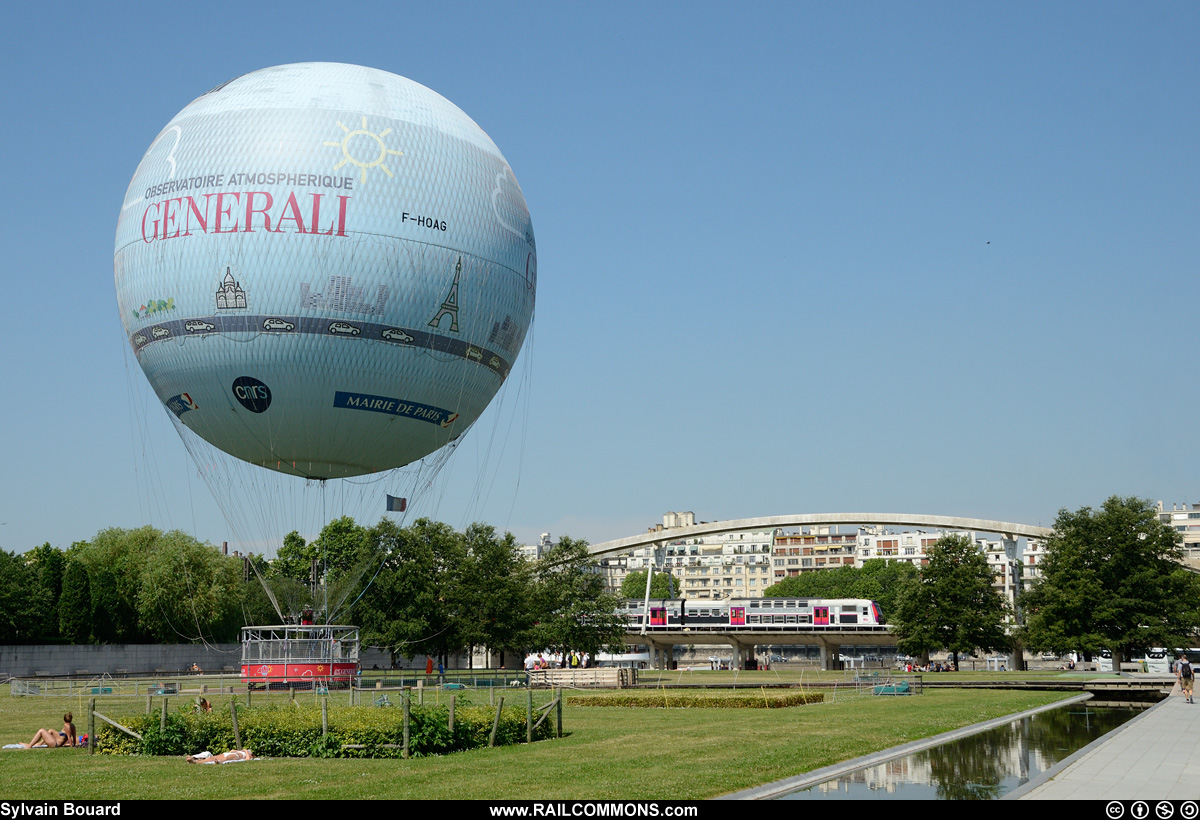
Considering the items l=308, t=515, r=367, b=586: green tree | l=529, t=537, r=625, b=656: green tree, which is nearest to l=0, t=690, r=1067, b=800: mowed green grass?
l=529, t=537, r=625, b=656: green tree

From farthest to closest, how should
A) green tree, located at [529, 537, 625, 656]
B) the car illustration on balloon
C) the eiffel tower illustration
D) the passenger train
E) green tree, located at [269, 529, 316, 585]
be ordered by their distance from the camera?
the passenger train
green tree, located at [269, 529, 316, 585]
green tree, located at [529, 537, 625, 656]
the eiffel tower illustration
the car illustration on balloon

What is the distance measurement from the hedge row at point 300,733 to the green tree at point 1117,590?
63.1 metres

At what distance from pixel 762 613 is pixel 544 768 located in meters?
115

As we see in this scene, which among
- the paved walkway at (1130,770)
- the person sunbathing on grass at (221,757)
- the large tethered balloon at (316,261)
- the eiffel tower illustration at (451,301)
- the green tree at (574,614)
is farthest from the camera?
the green tree at (574,614)

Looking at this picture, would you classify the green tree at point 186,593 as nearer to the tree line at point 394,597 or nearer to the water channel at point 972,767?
the tree line at point 394,597

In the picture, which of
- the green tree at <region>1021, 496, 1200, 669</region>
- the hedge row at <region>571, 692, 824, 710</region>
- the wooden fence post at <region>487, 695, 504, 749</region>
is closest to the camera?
the wooden fence post at <region>487, 695, 504, 749</region>

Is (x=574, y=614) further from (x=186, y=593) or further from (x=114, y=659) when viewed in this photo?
(x=114, y=659)

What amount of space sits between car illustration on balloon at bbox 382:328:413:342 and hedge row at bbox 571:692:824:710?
18733 millimetres

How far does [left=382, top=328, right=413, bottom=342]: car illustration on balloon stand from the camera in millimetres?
28359

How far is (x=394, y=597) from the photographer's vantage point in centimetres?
8081

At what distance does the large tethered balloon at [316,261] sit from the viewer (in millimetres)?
27469

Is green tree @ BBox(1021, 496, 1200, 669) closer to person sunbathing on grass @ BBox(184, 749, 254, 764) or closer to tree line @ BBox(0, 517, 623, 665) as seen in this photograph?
tree line @ BBox(0, 517, 623, 665)

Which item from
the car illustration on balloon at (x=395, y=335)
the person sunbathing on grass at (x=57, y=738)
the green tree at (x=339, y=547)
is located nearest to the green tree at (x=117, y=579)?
the green tree at (x=339, y=547)
